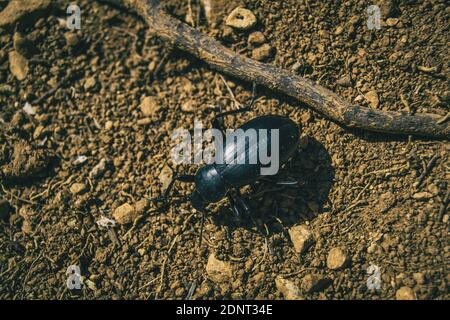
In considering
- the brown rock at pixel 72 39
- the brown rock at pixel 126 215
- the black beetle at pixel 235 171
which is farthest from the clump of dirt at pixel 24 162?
the black beetle at pixel 235 171

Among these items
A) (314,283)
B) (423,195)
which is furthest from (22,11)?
(423,195)

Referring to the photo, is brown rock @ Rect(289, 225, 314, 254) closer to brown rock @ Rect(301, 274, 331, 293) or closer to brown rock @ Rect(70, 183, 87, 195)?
brown rock @ Rect(301, 274, 331, 293)

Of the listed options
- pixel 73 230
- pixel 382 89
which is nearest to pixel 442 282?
pixel 382 89

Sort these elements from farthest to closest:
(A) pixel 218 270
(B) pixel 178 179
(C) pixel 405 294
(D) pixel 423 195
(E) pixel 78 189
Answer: (E) pixel 78 189 → (B) pixel 178 179 → (A) pixel 218 270 → (D) pixel 423 195 → (C) pixel 405 294

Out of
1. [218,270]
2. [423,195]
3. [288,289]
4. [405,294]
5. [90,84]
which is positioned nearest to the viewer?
[405,294]

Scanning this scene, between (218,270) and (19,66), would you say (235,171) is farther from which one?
(19,66)

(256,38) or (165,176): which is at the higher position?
(256,38)
